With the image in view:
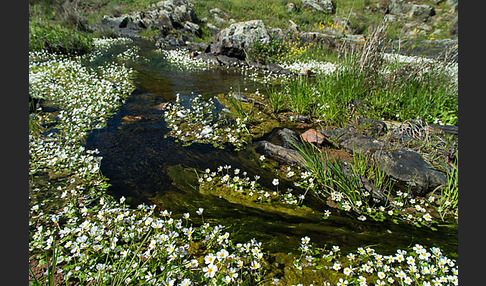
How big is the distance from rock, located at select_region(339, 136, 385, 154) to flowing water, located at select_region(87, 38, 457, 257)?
1.97 metres

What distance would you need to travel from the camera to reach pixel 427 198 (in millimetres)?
3918

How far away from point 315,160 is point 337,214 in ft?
3.28

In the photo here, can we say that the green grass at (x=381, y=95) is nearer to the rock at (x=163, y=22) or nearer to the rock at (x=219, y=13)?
the rock at (x=163, y=22)

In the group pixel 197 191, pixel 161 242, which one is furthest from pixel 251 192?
pixel 161 242

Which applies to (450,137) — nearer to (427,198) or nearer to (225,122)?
(427,198)

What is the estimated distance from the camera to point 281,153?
5082 millimetres

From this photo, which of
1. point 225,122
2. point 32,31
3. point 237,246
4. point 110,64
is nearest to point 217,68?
point 110,64

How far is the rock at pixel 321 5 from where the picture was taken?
33.8 m

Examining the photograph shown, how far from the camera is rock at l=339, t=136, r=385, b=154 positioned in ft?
16.1

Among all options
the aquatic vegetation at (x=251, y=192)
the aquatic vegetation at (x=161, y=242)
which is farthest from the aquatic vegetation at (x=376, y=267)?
the aquatic vegetation at (x=251, y=192)

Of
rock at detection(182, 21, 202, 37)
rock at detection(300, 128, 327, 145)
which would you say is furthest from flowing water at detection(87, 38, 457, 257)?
rock at detection(182, 21, 202, 37)

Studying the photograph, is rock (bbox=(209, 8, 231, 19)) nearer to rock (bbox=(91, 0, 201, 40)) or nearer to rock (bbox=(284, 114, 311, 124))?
rock (bbox=(91, 0, 201, 40))

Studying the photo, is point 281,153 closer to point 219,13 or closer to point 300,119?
point 300,119

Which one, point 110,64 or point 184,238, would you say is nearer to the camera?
point 184,238
